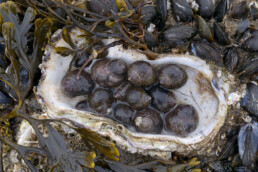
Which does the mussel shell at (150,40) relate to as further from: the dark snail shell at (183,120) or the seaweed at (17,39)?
the seaweed at (17,39)

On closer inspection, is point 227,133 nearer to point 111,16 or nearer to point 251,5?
point 251,5

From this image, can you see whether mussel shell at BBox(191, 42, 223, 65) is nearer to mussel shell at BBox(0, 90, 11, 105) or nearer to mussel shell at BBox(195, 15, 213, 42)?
mussel shell at BBox(195, 15, 213, 42)

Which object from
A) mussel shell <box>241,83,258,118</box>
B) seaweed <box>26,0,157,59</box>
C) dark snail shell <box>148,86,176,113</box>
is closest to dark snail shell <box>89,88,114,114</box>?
dark snail shell <box>148,86,176,113</box>

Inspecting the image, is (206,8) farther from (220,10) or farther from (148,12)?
(148,12)

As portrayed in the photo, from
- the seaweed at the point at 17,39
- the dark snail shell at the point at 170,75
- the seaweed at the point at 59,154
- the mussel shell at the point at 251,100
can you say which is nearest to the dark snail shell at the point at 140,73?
the dark snail shell at the point at 170,75

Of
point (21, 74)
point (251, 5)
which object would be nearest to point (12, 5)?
point (21, 74)
